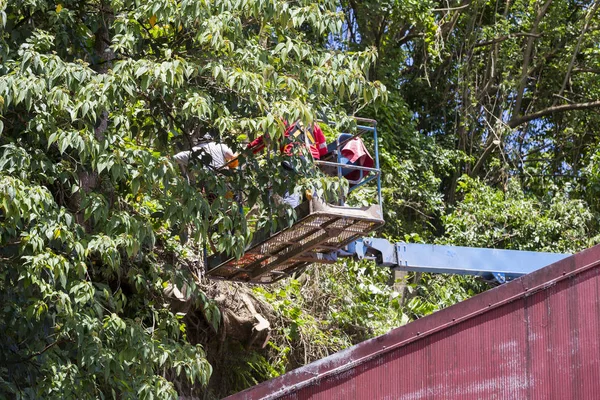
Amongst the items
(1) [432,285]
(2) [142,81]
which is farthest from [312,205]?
(1) [432,285]

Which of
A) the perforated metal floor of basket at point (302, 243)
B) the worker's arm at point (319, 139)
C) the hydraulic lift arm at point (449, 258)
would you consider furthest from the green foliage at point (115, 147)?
the hydraulic lift arm at point (449, 258)

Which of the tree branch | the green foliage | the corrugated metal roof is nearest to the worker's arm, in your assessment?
the green foliage

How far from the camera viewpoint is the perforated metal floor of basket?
985cm

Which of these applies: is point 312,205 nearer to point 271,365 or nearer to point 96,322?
point 96,322

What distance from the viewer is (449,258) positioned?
39.8 ft

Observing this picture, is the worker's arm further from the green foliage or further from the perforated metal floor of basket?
the perforated metal floor of basket

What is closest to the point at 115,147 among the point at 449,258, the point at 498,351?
the point at 498,351

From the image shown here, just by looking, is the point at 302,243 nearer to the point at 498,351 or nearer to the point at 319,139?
the point at 319,139

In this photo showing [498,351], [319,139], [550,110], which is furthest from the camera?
[550,110]

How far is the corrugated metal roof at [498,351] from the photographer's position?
27.9 feet

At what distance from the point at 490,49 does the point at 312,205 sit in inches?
530

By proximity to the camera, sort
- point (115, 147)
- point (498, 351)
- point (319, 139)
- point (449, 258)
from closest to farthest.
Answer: point (498, 351) < point (115, 147) < point (319, 139) < point (449, 258)

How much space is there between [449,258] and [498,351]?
3436mm

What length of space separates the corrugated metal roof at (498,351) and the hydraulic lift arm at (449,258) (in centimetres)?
229
